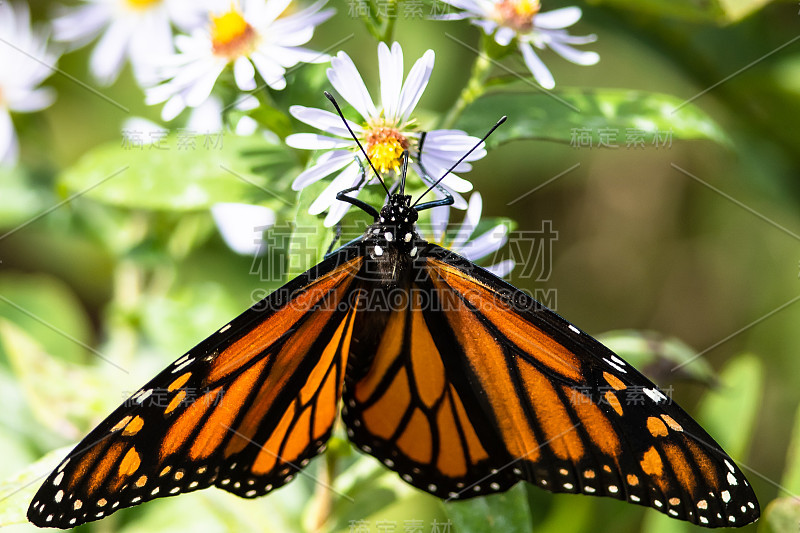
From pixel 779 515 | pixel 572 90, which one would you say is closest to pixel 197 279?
pixel 572 90

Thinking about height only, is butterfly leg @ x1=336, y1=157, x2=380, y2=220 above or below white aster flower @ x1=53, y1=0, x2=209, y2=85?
below

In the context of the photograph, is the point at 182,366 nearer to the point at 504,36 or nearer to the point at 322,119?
the point at 322,119

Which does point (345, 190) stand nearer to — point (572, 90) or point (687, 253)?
point (572, 90)

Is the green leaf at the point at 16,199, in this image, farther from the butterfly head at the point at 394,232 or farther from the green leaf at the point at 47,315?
the butterfly head at the point at 394,232

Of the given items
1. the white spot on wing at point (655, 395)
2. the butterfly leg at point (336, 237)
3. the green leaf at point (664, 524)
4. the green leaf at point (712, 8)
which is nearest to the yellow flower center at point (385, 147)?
the butterfly leg at point (336, 237)

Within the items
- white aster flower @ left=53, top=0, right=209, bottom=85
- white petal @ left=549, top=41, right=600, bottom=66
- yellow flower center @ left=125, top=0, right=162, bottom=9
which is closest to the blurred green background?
white petal @ left=549, top=41, right=600, bottom=66

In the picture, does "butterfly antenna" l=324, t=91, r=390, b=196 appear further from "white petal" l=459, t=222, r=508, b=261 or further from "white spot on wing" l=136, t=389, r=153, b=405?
"white spot on wing" l=136, t=389, r=153, b=405

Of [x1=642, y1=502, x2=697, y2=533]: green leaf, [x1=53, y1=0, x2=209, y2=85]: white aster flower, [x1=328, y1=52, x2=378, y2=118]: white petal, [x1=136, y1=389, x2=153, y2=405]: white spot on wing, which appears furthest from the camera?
[x1=53, y1=0, x2=209, y2=85]: white aster flower
